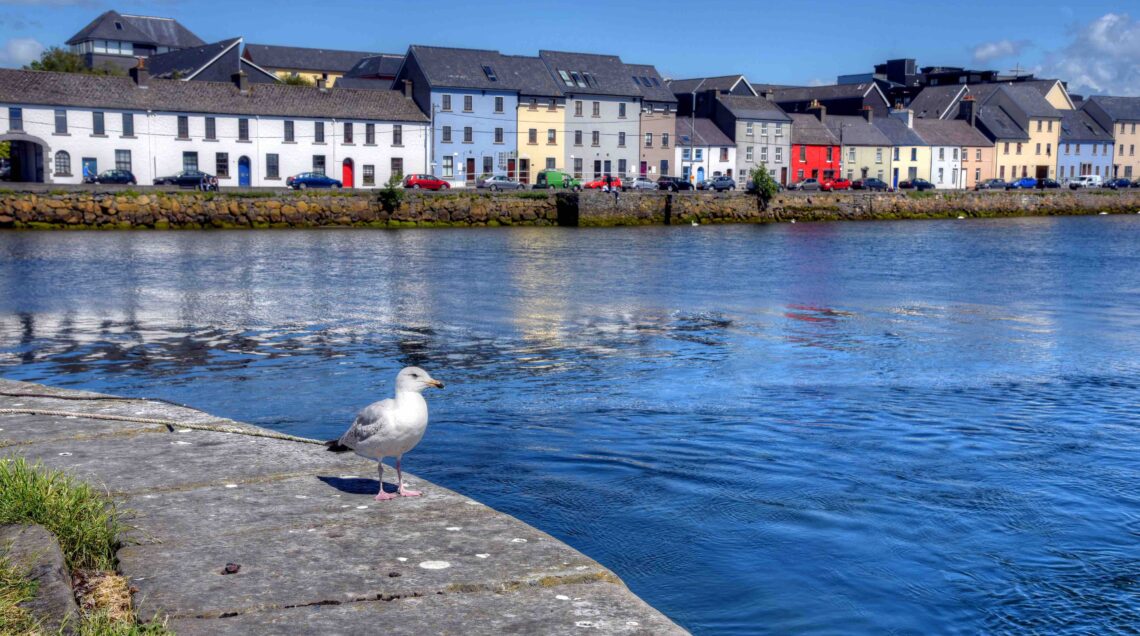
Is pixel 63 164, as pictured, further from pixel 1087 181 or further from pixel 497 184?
pixel 1087 181

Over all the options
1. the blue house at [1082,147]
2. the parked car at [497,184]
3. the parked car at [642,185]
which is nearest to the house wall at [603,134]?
the parked car at [642,185]

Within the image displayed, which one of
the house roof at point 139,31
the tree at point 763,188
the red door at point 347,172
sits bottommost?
the tree at point 763,188

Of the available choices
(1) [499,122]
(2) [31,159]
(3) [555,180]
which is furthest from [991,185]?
(2) [31,159]

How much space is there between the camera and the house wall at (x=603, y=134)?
92875 mm

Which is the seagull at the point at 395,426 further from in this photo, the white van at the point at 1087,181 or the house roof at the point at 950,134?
the white van at the point at 1087,181

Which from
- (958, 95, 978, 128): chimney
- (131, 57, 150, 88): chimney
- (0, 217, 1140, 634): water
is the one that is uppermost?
(958, 95, 978, 128): chimney

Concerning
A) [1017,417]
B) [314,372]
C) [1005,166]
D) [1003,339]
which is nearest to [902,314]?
[1003,339]

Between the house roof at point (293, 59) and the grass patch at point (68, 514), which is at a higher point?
the house roof at point (293, 59)

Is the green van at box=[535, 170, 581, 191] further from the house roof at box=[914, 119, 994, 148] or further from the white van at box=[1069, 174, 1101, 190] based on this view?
the white van at box=[1069, 174, 1101, 190]

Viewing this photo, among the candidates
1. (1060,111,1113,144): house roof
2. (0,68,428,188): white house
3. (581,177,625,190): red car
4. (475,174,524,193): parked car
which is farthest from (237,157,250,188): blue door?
(1060,111,1113,144): house roof

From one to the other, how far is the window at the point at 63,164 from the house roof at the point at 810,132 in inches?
2537

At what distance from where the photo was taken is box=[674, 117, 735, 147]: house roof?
10025cm

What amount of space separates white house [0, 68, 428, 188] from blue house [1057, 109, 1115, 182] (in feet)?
274

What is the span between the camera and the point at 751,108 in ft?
344
